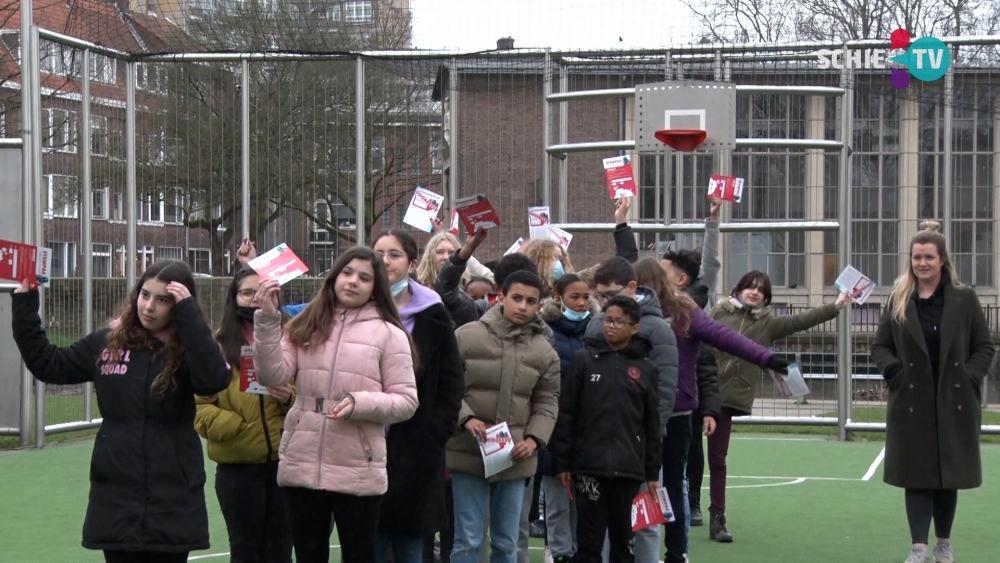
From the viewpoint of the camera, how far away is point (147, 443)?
4.91 meters

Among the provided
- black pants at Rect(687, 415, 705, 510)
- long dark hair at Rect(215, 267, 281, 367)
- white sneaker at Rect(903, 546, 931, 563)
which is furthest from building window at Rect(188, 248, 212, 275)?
white sneaker at Rect(903, 546, 931, 563)

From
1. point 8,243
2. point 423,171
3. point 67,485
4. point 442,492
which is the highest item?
point 423,171

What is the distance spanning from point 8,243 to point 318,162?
8.14 m

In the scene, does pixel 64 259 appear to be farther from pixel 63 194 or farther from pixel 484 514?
pixel 484 514

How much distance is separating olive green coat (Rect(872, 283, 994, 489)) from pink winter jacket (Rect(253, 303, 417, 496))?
340 cm

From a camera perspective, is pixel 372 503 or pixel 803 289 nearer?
pixel 372 503

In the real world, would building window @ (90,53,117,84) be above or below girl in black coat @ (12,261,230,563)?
above

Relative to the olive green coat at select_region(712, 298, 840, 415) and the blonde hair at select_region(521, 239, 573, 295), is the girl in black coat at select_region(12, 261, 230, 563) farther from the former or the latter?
Result: the olive green coat at select_region(712, 298, 840, 415)

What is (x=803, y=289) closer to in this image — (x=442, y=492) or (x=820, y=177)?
(x=820, y=177)

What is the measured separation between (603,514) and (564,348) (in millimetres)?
1095

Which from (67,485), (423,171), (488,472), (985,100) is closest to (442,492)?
(488,472)

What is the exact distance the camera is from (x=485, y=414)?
643 centimetres

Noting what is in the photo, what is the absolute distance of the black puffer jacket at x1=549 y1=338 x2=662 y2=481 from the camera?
6.32 metres

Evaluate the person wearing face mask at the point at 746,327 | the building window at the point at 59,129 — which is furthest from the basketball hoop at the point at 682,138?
the building window at the point at 59,129
